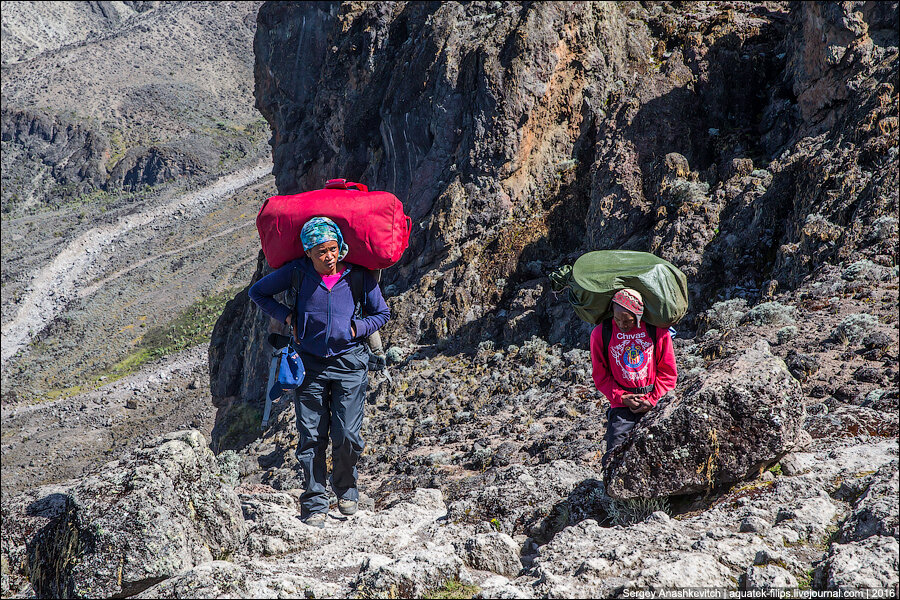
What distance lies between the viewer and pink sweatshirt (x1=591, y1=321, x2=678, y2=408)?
4.62 m

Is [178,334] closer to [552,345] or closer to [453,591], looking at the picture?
[552,345]

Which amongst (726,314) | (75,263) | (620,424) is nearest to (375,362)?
(620,424)

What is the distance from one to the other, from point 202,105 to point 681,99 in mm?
94888

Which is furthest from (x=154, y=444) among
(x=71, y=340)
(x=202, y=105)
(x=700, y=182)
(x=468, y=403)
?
(x=202, y=105)

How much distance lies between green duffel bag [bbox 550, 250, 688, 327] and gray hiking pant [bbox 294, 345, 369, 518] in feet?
5.61

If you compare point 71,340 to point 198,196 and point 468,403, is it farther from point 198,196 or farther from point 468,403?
point 468,403

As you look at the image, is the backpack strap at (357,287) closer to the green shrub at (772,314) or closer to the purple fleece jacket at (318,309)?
the purple fleece jacket at (318,309)

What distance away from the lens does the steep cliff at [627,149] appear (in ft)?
33.8

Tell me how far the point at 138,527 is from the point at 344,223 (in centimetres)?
245

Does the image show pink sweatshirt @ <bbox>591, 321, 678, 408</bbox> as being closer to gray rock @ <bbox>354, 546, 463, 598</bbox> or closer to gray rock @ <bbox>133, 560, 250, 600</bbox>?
gray rock @ <bbox>354, 546, 463, 598</bbox>

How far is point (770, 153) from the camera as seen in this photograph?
12.4 meters

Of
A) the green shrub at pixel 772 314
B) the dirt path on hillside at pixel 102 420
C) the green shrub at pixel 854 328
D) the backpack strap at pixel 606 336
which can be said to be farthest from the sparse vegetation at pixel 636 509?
the dirt path on hillside at pixel 102 420

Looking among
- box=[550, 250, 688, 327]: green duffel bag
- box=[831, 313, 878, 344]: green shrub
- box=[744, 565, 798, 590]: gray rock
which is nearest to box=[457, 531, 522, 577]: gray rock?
box=[744, 565, 798, 590]: gray rock

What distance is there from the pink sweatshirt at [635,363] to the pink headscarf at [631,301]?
175 mm
